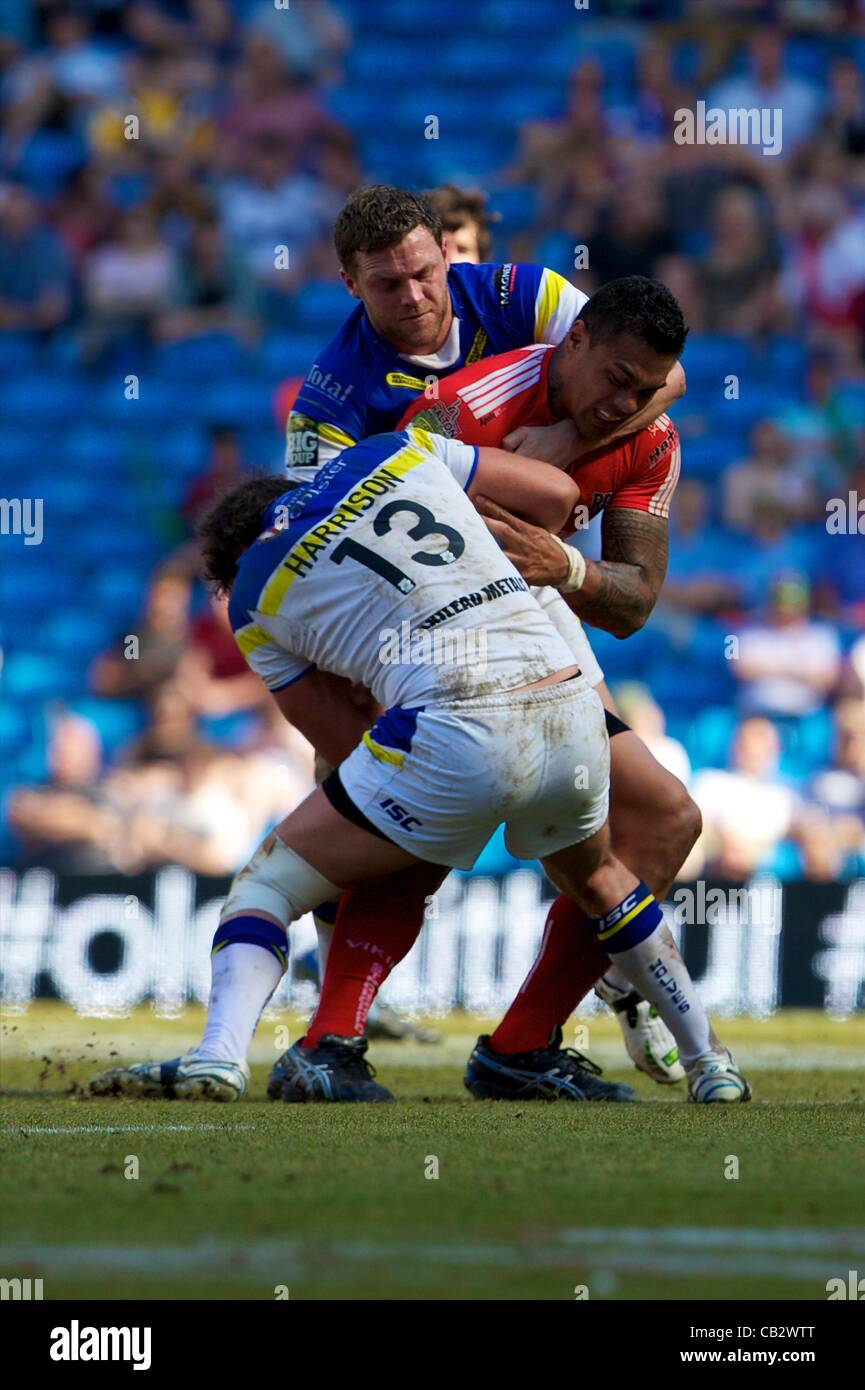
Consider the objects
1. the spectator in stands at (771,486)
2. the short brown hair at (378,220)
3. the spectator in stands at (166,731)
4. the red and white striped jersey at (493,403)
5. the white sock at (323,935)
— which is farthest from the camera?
the spectator in stands at (771,486)

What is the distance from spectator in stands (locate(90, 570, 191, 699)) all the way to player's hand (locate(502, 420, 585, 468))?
21.4ft

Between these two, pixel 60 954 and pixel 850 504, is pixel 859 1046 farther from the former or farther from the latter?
pixel 850 504

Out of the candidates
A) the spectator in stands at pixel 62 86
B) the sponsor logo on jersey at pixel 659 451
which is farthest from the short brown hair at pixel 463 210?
the spectator in stands at pixel 62 86

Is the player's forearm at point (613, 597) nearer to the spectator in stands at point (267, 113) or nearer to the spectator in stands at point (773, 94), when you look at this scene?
the spectator in stands at point (773, 94)

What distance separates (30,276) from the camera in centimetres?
1328

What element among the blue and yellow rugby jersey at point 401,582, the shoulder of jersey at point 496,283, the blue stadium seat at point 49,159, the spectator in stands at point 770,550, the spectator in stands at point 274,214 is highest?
the blue stadium seat at point 49,159

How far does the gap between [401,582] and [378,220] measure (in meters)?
1.25

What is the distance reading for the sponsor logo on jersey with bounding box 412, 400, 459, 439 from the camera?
4770 mm

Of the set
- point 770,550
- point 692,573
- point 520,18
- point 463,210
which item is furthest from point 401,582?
point 520,18

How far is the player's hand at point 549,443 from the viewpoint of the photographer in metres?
4.72

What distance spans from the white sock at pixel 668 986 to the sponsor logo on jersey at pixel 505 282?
1744mm

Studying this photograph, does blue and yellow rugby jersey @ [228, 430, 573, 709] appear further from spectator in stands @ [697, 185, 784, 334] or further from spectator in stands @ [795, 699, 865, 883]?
spectator in stands @ [697, 185, 784, 334]

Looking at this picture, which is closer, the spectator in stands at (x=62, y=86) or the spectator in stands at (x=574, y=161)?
the spectator in stands at (x=574, y=161)
